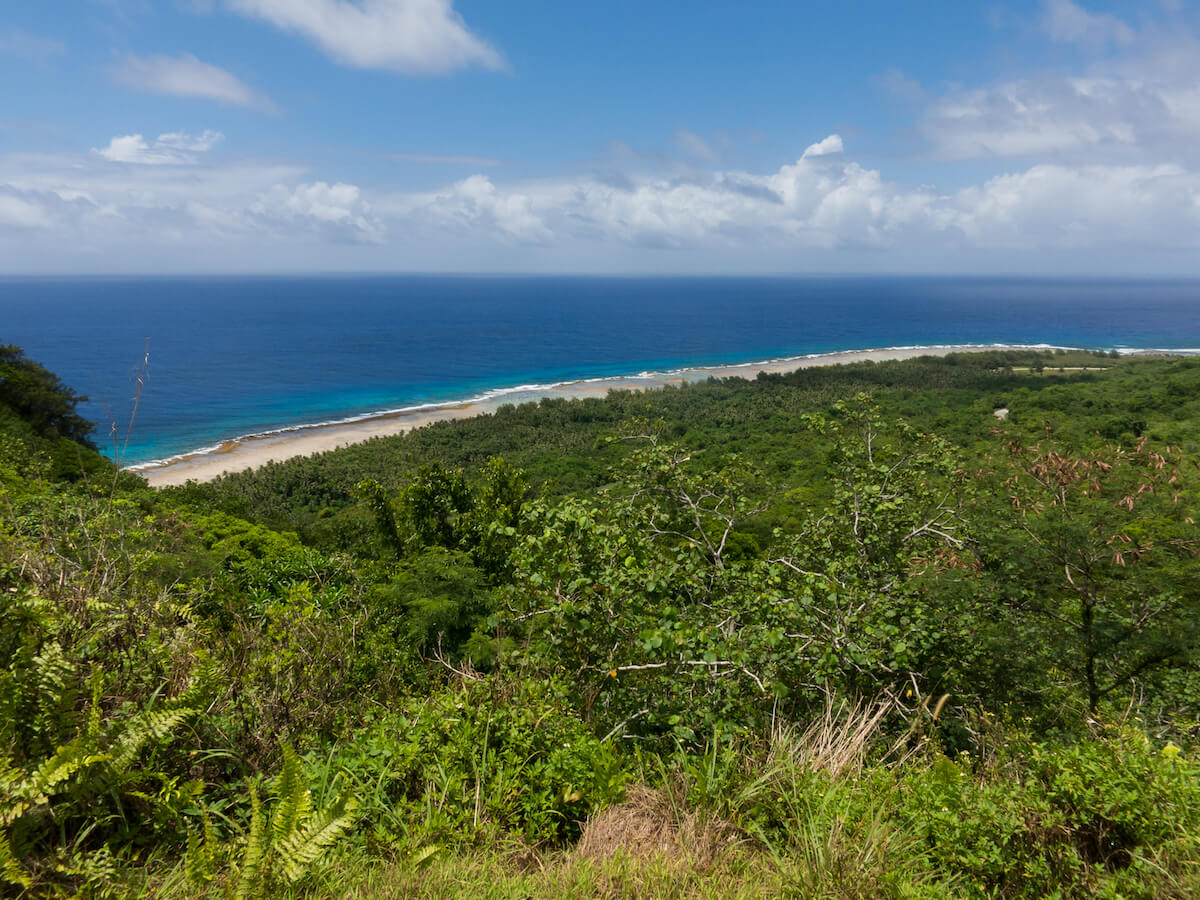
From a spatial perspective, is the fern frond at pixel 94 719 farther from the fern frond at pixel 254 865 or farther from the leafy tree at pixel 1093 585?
the leafy tree at pixel 1093 585

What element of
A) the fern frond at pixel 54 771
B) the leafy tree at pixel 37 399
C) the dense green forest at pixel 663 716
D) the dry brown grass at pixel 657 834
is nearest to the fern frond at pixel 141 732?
the dense green forest at pixel 663 716

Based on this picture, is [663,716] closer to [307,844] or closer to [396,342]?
[307,844]

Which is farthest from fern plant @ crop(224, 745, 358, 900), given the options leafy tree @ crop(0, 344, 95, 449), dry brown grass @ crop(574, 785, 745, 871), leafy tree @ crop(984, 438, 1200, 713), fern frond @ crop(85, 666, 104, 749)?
leafy tree @ crop(0, 344, 95, 449)

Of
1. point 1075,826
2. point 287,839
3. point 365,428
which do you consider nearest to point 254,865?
point 287,839

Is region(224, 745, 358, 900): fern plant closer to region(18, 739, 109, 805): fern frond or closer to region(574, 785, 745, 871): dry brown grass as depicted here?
region(18, 739, 109, 805): fern frond

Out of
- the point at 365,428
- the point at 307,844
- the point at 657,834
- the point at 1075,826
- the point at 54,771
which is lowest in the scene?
the point at 365,428
